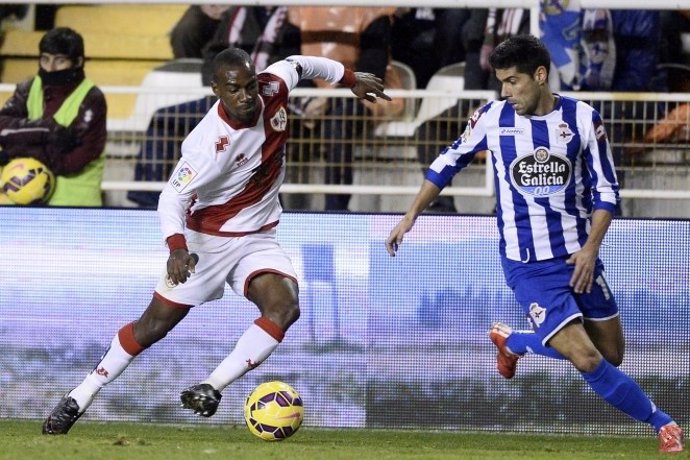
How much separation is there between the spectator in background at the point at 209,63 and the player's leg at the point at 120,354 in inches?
88.9

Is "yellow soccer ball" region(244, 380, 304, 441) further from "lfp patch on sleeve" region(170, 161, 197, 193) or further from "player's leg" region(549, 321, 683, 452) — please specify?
"player's leg" region(549, 321, 683, 452)

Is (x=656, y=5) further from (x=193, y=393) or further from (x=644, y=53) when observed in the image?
(x=193, y=393)

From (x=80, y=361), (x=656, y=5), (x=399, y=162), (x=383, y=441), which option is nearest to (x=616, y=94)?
(x=656, y=5)

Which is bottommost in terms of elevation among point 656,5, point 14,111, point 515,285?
point 515,285

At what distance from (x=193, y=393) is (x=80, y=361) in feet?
6.58

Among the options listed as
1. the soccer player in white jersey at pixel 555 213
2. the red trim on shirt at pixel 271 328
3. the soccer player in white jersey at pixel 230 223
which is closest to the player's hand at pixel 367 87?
the soccer player in white jersey at pixel 230 223

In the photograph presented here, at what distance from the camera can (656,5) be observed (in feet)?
32.0

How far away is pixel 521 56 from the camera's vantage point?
24.8ft

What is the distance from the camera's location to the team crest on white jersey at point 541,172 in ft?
25.0

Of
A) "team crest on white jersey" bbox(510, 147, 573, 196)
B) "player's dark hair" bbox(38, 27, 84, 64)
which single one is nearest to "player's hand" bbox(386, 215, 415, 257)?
"team crest on white jersey" bbox(510, 147, 573, 196)

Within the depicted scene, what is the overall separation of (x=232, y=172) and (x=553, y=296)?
1.82m

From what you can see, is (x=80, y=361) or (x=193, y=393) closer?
(x=193, y=393)

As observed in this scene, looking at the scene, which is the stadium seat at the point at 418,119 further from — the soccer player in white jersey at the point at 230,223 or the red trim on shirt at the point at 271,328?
the red trim on shirt at the point at 271,328

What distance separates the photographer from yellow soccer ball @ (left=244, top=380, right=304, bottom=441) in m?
7.53
